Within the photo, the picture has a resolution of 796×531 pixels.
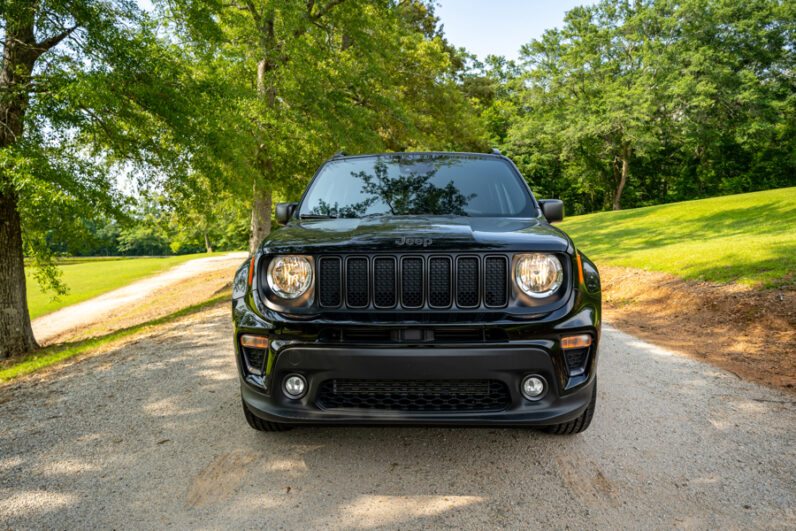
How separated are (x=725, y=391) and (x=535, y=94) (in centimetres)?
3467

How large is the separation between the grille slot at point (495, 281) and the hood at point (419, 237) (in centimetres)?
7

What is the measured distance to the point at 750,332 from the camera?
5.62 m

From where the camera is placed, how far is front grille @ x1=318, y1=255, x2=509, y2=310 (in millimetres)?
2523

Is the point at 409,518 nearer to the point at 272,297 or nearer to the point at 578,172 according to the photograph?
the point at 272,297

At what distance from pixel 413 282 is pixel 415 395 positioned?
60 centimetres

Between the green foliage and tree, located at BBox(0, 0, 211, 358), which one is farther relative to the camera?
the green foliage

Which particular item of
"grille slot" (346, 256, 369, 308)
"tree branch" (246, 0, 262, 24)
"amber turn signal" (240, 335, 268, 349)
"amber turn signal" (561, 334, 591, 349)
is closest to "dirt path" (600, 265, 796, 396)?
"amber turn signal" (561, 334, 591, 349)

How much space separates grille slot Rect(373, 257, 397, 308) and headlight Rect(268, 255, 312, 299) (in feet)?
1.20

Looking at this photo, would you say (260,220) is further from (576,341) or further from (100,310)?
(576,341)

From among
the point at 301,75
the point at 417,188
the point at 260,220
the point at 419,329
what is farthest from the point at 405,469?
the point at 260,220

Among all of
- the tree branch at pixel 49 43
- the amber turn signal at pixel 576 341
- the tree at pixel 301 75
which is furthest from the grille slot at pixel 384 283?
the tree branch at pixel 49 43

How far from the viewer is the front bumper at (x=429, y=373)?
239cm

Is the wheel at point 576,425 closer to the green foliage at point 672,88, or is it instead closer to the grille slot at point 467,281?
the grille slot at point 467,281

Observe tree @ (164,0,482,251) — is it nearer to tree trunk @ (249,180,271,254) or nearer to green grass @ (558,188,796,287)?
tree trunk @ (249,180,271,254)
